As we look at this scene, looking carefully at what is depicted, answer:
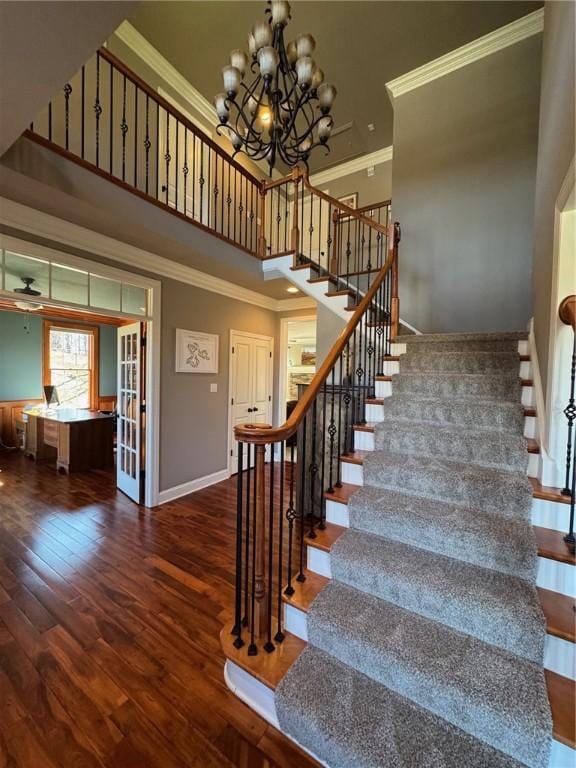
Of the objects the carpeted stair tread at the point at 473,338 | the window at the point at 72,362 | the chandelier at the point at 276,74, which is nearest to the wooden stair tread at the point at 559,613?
the carpeted stair tread at the point at 473,338

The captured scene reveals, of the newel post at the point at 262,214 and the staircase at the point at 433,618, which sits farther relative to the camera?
the newel post at the point at 262,214

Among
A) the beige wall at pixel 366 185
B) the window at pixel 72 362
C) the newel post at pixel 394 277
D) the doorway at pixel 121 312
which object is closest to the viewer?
the doorway at pixel 121 312

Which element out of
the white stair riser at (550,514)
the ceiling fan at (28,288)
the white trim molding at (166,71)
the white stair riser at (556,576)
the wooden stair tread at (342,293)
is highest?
the white trim molding at (166,71)

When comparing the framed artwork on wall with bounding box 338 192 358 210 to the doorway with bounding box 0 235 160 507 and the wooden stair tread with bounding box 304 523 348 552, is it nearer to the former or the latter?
the doorway with bounding box 0 235 160 507

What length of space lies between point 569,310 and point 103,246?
344cm

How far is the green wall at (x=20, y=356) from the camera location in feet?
19.3

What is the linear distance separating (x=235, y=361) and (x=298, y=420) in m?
3.38

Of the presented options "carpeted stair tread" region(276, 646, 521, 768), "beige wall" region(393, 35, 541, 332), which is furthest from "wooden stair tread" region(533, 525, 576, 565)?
"beige wall" region(393, 35, 541, 332)

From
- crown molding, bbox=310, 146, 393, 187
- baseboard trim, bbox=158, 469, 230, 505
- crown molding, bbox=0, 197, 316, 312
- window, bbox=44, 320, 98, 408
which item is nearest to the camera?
crown molding, bbox=0, 197, 316, 312

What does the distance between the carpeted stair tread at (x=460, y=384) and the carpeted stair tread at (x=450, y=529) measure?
0.94 meters

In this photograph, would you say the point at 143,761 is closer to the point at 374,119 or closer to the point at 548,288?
Result: the point at 548,288

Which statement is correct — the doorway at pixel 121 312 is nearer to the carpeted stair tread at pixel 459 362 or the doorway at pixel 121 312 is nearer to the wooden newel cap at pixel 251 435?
the wooden newel cap at pixel 251 435

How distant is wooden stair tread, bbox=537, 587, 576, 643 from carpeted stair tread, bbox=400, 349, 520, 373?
1.53 meters

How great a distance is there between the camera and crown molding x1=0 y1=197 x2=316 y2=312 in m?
2.37
